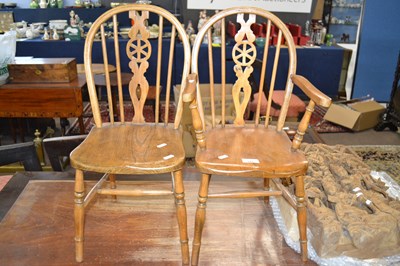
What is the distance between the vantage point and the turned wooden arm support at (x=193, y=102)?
115 centimetres

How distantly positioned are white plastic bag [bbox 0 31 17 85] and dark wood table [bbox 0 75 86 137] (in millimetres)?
70

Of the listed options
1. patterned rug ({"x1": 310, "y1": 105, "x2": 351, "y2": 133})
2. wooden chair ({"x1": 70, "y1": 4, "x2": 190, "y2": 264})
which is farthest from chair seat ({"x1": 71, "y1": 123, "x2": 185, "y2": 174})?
patterned rug ({"x1": 310, "y1": 105, "x2": 351, "y2": 133})

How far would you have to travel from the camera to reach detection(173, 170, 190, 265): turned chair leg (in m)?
1.29

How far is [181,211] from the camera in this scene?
131 centimetres

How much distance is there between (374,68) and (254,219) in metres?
3.46

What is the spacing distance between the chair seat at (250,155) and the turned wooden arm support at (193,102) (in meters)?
0.06

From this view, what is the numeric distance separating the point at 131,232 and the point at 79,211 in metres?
0.31

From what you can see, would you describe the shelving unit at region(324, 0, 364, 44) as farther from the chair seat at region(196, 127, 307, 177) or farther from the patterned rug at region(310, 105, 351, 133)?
the chair seat at region(196, 127, 307, 177)

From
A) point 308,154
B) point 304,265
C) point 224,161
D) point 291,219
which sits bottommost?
point 304,265

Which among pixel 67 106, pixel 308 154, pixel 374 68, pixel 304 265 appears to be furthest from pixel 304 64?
pixel 304 265

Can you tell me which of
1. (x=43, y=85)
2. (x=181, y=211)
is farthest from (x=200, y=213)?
(x=43, y=85)

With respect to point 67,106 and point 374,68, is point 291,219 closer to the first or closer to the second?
point 67,106

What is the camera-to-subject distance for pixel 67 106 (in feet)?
7.42

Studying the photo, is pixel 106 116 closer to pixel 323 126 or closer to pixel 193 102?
pixel 323 126
